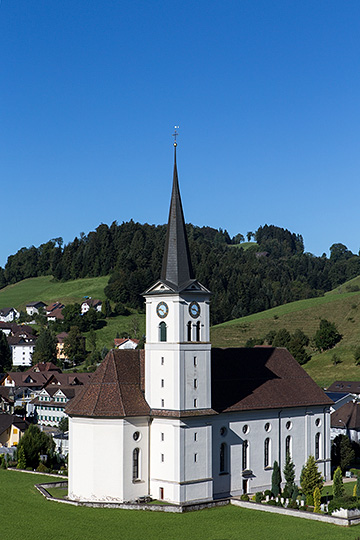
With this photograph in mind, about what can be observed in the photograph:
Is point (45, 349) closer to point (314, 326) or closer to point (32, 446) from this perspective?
point (314, 326)

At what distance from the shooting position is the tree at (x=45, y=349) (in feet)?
526

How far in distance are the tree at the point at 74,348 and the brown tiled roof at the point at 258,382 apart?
97759 millimetres

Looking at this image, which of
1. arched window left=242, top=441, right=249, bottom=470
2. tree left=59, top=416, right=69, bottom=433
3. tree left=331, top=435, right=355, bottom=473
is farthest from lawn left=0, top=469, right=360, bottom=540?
tree left=59, top=416, right=69, bottom=433

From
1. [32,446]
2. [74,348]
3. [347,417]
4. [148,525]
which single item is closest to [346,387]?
[347,417]

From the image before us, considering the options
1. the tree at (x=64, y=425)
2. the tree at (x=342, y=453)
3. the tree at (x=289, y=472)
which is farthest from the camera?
the tree at (x=64, y=425)

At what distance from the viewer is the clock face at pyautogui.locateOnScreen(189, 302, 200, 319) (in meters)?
56.7

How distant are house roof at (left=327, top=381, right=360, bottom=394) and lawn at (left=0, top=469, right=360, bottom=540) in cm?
5687

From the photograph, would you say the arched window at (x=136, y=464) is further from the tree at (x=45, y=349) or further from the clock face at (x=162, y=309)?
the tree at (x=45, y=349)

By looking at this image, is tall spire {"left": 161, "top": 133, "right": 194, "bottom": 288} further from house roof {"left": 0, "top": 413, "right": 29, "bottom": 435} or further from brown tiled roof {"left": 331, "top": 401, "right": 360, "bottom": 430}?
house roof {"left": 0, "top": 413, "right": 29, "bottom": 435}

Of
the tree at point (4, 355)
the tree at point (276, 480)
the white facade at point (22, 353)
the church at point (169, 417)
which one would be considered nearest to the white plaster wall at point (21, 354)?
the white facade at point (22, 353)

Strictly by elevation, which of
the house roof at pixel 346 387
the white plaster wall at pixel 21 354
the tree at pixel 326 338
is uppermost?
the tree at pixel 326 338

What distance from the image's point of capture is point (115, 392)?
56.7 meters

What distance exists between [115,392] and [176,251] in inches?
445

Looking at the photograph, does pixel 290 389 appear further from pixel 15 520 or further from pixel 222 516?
pixel 15 520
